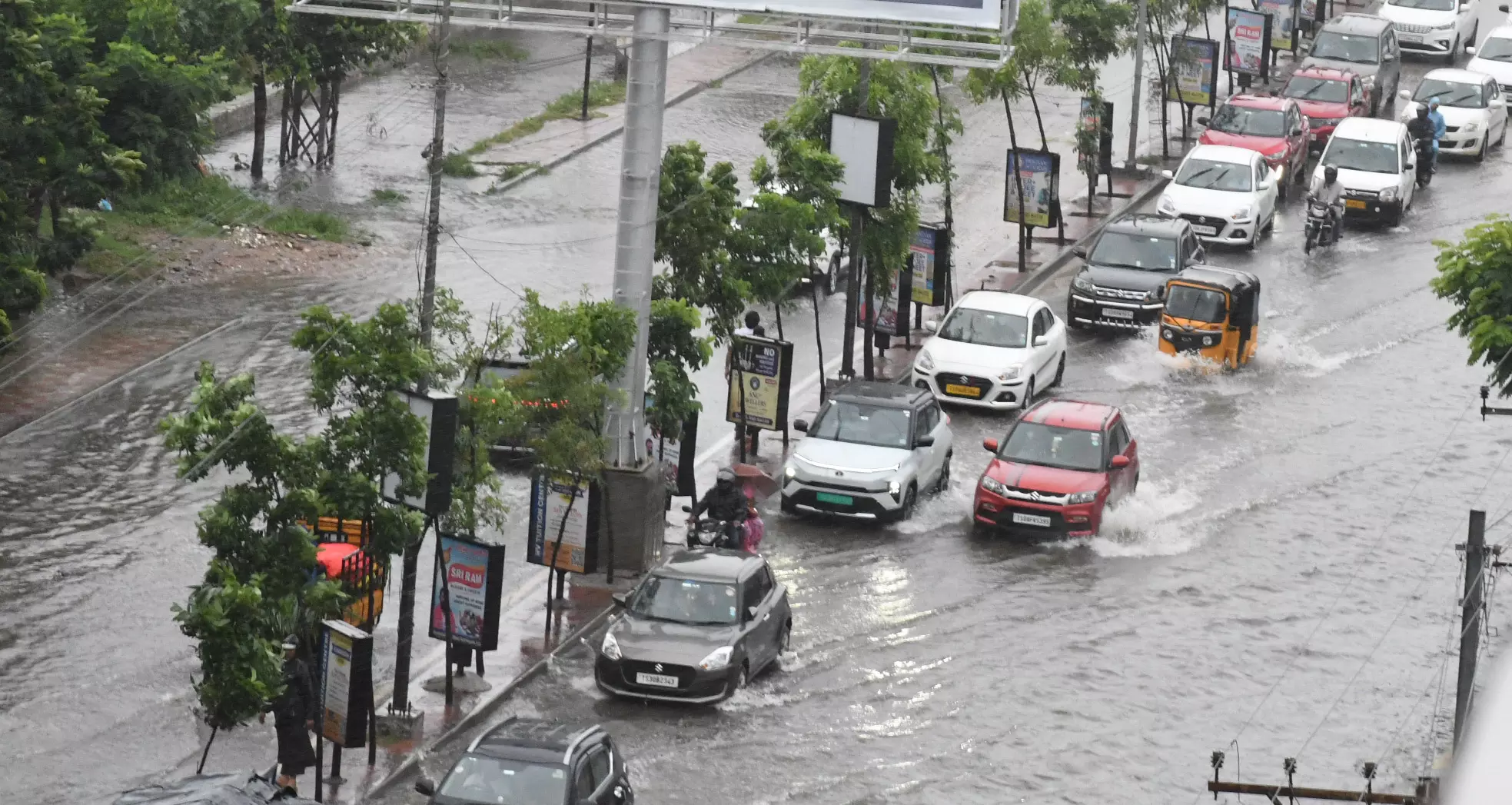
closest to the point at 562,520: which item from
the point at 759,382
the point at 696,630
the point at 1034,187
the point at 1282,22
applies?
the point at 696,630

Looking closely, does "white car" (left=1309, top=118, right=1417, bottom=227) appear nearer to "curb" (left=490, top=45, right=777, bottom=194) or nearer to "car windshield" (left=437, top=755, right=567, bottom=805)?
"curb" (left=490, top=45, right=777, bottom=194)

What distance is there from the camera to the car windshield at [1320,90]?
46125 mm

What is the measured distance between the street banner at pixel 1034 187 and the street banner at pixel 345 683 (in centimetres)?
2233

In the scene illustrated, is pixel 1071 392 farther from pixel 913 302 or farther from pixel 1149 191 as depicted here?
pixel 1149 191

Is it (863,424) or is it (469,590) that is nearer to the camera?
(469,590)

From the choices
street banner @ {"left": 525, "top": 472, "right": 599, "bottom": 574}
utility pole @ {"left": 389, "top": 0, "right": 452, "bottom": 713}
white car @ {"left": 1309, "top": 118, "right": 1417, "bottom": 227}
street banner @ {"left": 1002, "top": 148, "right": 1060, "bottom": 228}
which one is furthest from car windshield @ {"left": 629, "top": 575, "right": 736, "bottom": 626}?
white car @ {"left": 1309, "top": 118, "right": 1417, "bottom": 227}

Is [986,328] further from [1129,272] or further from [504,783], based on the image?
[504,783]

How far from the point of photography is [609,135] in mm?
45625

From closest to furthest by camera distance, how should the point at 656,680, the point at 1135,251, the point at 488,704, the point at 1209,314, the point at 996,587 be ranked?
the point at 488,704
the point at 656,680
the point at 996,587
the point at 1209,314
the point at 1135,251

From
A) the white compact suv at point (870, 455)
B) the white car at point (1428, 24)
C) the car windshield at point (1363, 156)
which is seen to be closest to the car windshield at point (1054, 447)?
the white compact suv at point (870, 455)

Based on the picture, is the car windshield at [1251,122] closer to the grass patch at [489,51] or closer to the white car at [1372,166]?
the white car at [1372,166]

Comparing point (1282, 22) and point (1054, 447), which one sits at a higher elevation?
point (1282, 22)

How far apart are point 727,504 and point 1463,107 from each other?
2741 centimetres

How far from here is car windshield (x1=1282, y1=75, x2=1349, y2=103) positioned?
151 feet
